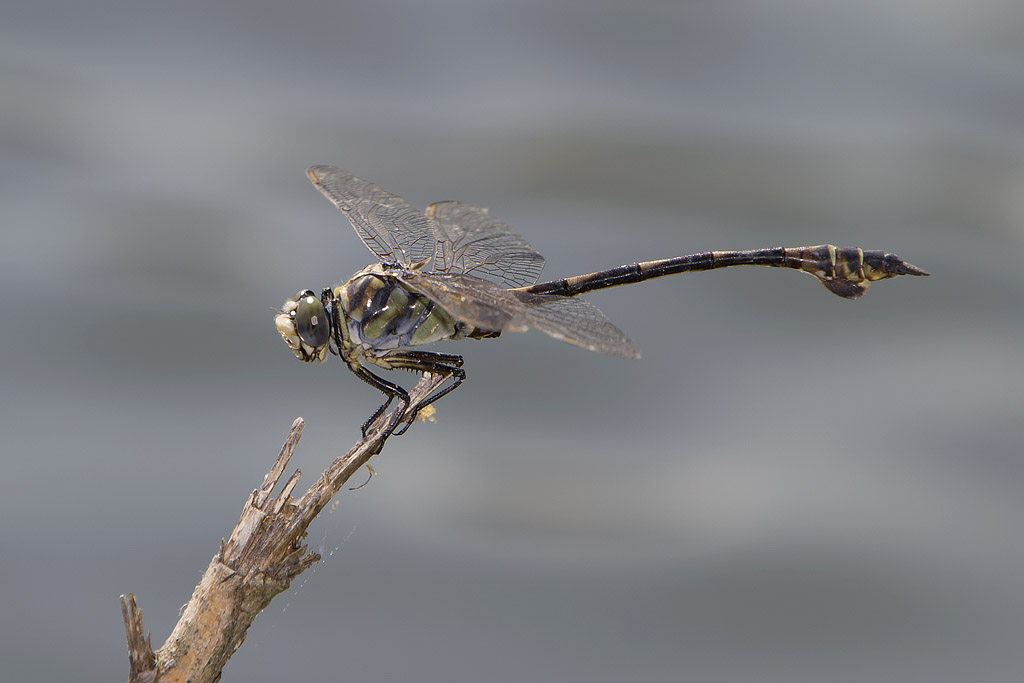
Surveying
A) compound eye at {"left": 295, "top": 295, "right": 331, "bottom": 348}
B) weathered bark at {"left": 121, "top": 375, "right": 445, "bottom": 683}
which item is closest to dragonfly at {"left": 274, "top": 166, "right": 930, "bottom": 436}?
compound eye at {"left": 295, "top": 295, "right": 331, "bottom": 348}

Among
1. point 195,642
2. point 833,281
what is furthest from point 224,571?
point 833,281

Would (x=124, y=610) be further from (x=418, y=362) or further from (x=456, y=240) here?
(x=456, y=240)

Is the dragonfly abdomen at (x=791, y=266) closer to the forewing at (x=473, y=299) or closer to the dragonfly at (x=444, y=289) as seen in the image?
the dragonfly at (x=444, y=289)

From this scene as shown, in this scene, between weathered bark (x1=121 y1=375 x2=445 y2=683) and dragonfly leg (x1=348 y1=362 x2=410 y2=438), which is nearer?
weathered bark (x1=121 y1=375 x2=445 y2=683)

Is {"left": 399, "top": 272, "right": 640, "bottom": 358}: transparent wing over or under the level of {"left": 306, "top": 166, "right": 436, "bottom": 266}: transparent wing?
under

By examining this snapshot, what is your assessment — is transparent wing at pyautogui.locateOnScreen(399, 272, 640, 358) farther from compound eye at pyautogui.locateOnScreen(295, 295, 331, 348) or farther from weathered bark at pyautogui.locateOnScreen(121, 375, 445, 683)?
weathered bark at pyautogui.locateOnScreen(121, 375, 445, 683)

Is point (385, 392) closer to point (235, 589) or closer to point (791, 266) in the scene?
point (235, 589)
